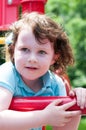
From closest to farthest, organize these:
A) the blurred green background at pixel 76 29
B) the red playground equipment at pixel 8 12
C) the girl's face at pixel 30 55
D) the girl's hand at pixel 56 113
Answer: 1. the girl's hand at pixel 56 113
2. the girl's face at pixel 30 55
3. the red playground equipment at pixel 8 12
4. the blurred green background at pixel 76 29

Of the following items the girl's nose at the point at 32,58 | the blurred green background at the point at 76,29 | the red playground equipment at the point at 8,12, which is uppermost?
the red playground equipment at the point at 8,12

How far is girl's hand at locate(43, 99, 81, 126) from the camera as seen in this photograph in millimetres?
1221

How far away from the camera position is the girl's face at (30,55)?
1330 millimetres

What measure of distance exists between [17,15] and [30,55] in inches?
25.6

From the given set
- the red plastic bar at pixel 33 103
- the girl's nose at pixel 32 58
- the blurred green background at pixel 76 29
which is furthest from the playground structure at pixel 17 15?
the blurred green background at pixel 76 29

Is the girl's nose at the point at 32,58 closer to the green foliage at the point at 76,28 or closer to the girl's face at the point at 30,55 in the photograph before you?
the girl's face at the point at 30,55

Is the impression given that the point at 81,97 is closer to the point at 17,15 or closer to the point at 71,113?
the point at 71,113

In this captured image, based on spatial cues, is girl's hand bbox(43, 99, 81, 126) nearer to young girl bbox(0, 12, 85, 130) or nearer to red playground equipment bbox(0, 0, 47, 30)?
young girl bbox(0, 12, 85, 130)

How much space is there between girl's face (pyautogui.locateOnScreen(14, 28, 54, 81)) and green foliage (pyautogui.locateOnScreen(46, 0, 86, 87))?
476 cm

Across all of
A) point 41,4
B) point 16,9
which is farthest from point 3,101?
point 16,9

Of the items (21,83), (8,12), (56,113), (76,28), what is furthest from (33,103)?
(76,28)

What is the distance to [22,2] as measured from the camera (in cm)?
177

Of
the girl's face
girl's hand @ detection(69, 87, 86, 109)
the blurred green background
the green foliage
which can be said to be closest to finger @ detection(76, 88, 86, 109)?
girl's hand @ detection(69, 87, 86, 109)

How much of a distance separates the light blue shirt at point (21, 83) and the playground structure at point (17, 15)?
0.32 ft
